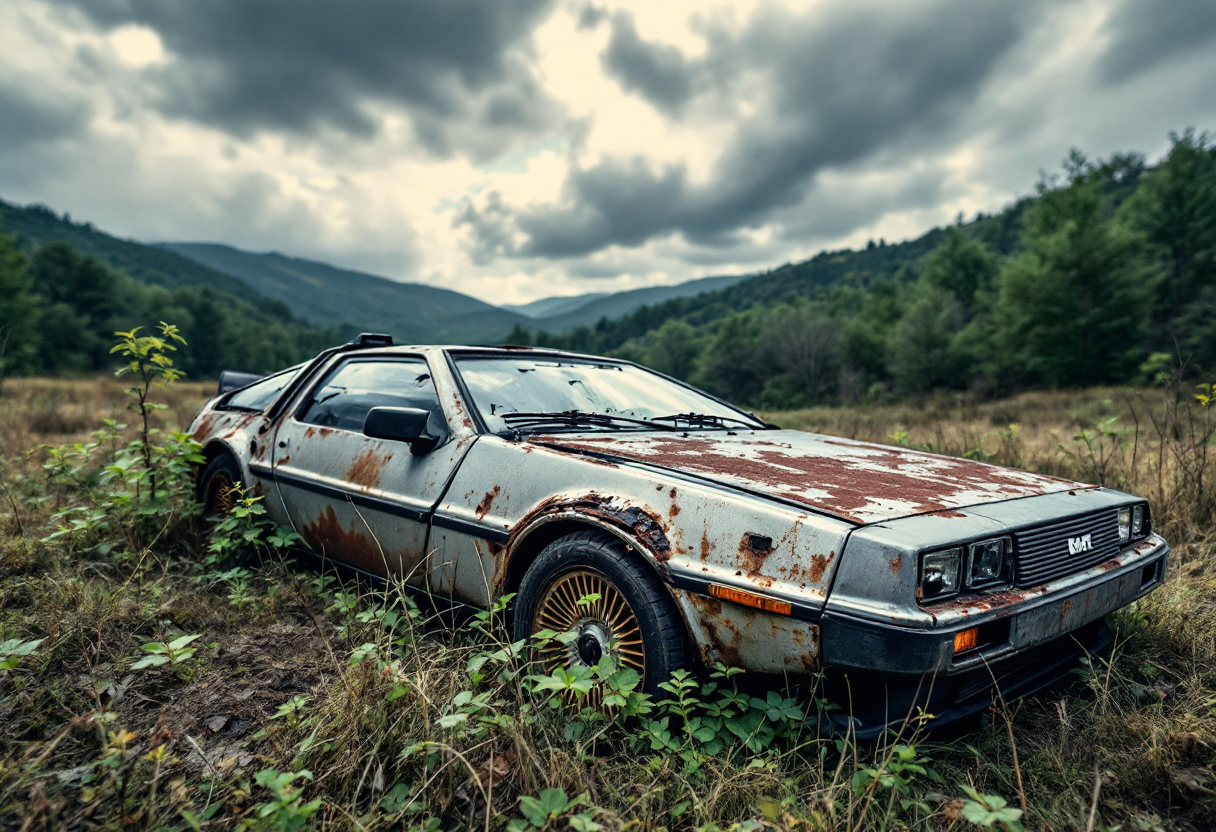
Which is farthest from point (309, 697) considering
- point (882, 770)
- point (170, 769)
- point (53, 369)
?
point (53, 369)

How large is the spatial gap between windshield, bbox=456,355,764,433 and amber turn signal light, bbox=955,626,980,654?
1492 mm

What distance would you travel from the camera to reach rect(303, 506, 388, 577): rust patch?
2682mm

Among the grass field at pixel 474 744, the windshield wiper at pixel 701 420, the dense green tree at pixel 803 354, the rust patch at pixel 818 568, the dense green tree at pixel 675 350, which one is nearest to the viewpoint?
the grass field at pixel 474 744

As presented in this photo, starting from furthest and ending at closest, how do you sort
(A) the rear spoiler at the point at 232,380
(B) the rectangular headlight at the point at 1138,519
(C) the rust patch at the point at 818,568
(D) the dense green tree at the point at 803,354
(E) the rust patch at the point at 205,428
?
(D) the dense green tree at the point at 803,354
(A) the rear spoiler at the point at 232,380
(E) the rust patch at the point at 205,428
(B) the rectangular headlight at the point at 1138,519
(C) the rust patch at the point at 818,568

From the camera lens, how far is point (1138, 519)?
238cm

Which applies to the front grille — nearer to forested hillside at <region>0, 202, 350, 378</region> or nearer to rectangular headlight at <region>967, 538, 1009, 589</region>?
rectangular headlight at <region>967, 538, 1009, 589</region>

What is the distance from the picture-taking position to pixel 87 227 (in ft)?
447

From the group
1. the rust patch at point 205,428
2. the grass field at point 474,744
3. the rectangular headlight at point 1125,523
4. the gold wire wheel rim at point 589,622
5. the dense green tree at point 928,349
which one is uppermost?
the dense green tree at point 928,349

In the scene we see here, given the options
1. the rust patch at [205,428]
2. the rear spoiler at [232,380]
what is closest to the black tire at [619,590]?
the rust patch at [205,428]

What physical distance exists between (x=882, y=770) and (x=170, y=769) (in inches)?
69.5

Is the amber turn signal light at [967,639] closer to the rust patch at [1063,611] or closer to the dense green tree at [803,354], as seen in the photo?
the rust patch at [1063,611]

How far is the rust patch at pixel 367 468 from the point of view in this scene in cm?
267

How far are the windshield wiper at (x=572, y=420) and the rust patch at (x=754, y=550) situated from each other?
1111 millimetres

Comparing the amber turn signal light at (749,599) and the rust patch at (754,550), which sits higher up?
the rust patch at (754,550)
